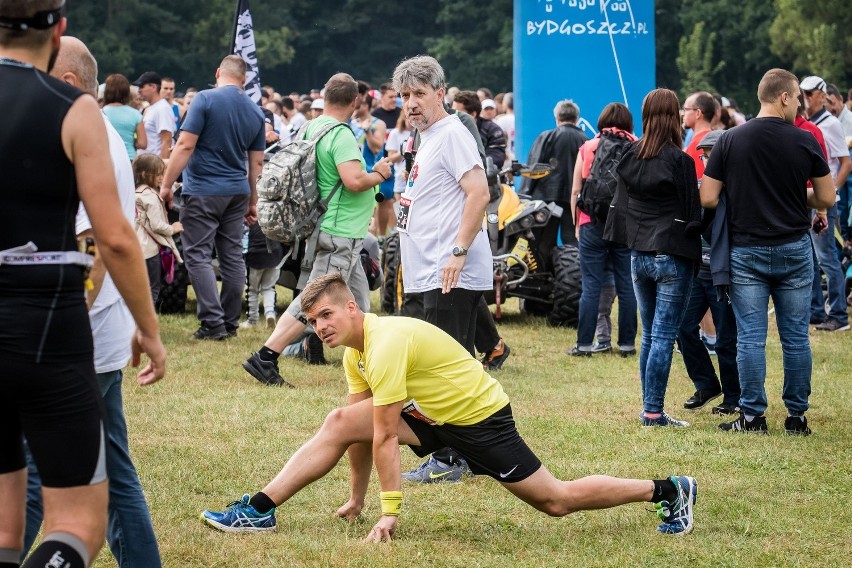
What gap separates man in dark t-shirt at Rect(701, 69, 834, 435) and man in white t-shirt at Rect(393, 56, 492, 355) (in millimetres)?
1587

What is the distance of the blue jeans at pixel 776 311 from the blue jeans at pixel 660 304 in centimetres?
30

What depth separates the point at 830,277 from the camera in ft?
37.1

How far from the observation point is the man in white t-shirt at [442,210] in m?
6.09

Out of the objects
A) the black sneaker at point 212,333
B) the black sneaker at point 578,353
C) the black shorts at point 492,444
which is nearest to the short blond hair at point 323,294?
the black shorts at point 492,444

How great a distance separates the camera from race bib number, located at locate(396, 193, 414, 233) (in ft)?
20.7

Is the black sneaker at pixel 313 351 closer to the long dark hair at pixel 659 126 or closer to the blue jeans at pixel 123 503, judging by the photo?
the long dark hair at pixel 659 126

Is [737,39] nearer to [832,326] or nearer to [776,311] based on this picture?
[832,326]

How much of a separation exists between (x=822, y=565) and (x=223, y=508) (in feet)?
8.19

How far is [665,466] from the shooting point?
6.38 meters

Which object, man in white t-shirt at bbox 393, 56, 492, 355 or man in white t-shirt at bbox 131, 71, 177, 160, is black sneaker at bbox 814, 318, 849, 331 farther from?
man in white t-shirt at bbox 131, 71, 177, 160

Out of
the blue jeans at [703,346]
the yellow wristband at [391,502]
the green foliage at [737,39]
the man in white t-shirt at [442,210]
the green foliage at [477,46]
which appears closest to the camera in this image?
the yellow wristband at [391,502]

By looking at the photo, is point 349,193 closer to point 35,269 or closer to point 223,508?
point 223,508

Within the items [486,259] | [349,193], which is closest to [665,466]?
[486,259]

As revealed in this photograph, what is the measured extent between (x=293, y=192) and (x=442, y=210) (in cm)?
239
